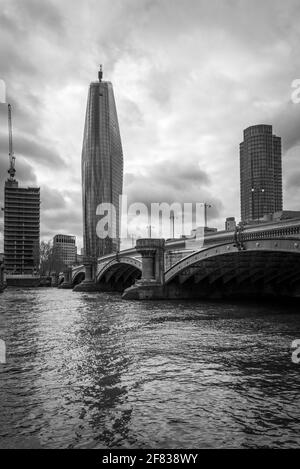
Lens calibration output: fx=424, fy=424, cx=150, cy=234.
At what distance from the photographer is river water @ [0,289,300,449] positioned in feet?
35.2

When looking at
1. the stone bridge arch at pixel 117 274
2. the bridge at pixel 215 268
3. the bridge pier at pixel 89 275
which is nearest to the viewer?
the bridge at pixel 215 268

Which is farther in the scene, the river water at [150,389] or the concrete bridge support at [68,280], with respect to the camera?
the concrete bridge support at [68,280]

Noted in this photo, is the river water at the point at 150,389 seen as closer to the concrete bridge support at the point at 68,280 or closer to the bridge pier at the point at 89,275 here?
the bridge pier at the point at 89,275

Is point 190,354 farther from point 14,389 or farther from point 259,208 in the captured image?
point 259,208

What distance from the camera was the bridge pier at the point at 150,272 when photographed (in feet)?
190

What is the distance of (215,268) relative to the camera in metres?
54.1

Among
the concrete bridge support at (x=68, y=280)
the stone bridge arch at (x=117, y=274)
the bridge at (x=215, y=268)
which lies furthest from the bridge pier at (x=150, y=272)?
the concrete bridge support at (x=68, y=280)

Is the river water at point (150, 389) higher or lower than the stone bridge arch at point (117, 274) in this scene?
lower

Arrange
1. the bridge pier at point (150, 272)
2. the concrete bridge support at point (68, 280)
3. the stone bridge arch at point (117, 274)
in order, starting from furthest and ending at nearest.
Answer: the concrete bridge support at point (68, 280)
the stone bridge arch at point (117, 274)
the bridge pier at point (150, 272)

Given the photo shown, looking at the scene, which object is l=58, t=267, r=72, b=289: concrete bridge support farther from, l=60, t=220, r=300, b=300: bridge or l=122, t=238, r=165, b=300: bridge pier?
l=122, t=238, r=165, b=300: bridge pier

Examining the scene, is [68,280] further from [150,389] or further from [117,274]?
[150,389]

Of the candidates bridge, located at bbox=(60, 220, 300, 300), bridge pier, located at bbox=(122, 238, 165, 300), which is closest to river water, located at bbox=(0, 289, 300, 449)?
bridge, located at bbox=(60, 220, 300, 300)

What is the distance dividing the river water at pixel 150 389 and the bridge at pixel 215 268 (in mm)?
17105
